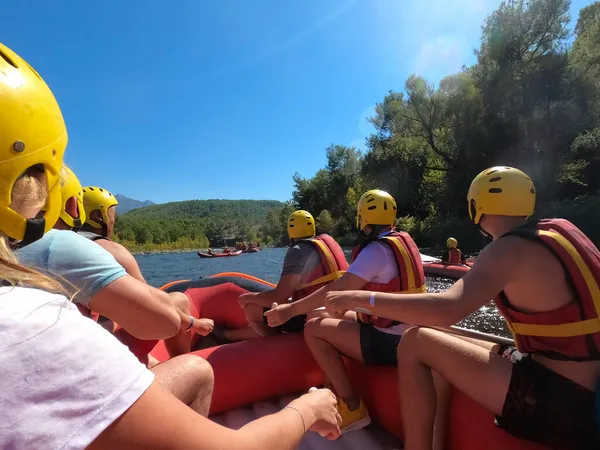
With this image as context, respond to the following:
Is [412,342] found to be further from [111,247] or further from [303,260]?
[111,247]

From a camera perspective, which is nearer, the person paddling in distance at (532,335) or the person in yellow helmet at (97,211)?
the person paddling in distance at (532,335)

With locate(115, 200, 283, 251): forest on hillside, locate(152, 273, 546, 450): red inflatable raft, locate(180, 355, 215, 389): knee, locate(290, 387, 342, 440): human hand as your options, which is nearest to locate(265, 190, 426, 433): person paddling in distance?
locate(152, 273, 546, 450): red inflatable raft

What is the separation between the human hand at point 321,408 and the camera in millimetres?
1112

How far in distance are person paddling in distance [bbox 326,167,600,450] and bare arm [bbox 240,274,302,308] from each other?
1.49 metres

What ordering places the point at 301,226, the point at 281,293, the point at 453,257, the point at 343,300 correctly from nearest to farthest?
the point at 343,300, the point at 281,293, the point at 301,226, the point at 453,257

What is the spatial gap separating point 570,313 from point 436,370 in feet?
2.05

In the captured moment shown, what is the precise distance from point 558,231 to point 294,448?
52.8 inches

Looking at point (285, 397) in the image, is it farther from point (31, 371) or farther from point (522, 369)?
point (31, 371)

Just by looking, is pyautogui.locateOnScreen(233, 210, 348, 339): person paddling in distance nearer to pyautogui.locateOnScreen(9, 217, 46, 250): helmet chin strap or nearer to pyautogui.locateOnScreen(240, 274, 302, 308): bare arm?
pyautogui.locateOnScreen(240, 274, 302, 308): bare arm

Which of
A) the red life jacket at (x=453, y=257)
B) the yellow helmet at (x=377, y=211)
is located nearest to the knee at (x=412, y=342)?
the yellow helmet at (x=377, y=211)

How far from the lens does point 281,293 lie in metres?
3.22

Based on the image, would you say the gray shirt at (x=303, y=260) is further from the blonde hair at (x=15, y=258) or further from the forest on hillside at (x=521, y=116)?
the forest on hillside at (x=521, y=116)

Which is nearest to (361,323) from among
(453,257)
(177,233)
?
(453,257)

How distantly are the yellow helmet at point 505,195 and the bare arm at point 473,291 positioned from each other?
Result: 0.37m
